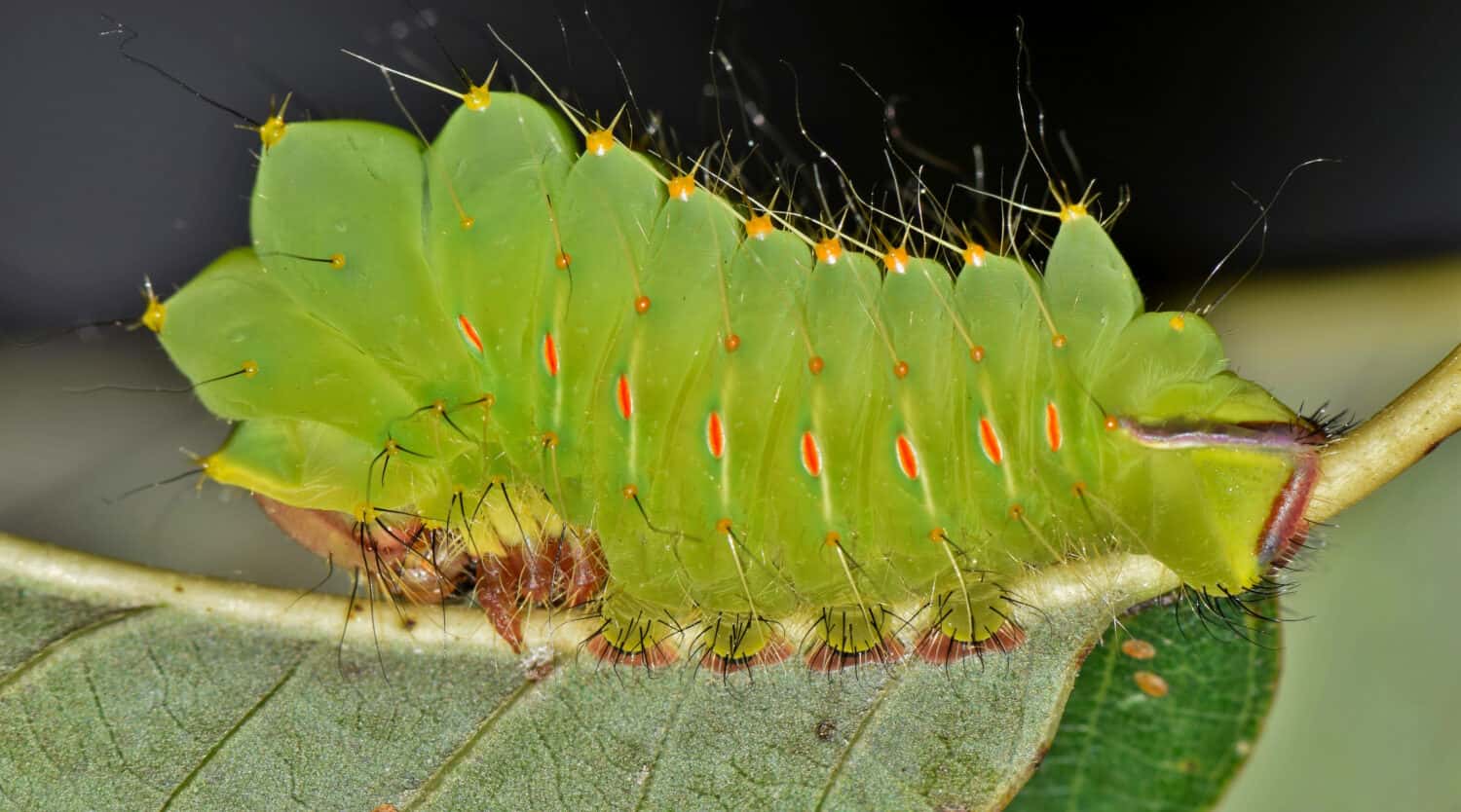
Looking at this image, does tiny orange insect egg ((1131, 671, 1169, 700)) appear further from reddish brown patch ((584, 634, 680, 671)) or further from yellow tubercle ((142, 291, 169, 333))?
yellow tubercle ((142, 291, 169, 333))

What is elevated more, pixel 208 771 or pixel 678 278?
pixel 678 278

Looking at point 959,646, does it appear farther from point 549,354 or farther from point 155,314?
point 155,314

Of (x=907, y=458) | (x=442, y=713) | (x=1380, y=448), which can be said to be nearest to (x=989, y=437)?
(x=907, y=458)

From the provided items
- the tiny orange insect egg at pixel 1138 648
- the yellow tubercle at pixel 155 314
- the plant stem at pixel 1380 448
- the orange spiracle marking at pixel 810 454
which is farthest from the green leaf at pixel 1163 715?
the yellow tubercle at pixel 155 314

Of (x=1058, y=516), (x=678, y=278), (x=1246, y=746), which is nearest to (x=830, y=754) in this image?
(x=1058, y=516)

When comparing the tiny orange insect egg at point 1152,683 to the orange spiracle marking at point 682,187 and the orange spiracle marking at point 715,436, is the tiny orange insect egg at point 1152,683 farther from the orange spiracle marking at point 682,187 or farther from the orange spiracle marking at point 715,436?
the orange spiracle marking at point 682,187

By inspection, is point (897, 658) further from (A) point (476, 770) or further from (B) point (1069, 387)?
(A) point (476, 770)

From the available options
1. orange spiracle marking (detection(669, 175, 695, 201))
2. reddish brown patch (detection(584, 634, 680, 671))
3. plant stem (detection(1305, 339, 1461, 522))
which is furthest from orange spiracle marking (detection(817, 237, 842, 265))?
plant stem (detection(1305, 339, 1461, 522))
